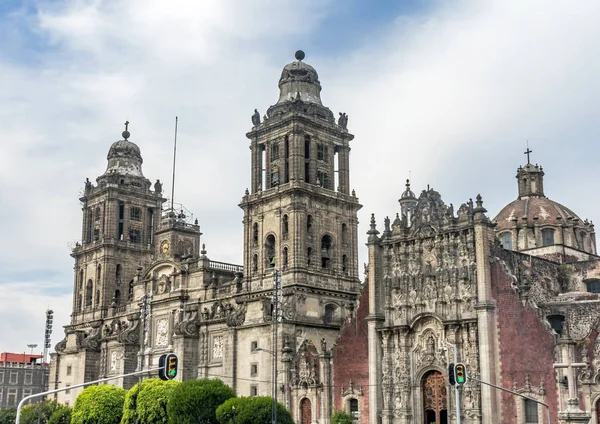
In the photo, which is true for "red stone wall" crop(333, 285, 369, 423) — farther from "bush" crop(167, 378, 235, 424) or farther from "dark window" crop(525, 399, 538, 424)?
"dark window" crop(525, 399, 538, 424)

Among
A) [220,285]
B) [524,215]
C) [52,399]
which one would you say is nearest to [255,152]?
[220,285]

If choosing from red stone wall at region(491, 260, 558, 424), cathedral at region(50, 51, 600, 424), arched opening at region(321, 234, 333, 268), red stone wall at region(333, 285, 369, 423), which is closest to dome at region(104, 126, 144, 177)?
cathedral at region(50, 51, 600, 424)

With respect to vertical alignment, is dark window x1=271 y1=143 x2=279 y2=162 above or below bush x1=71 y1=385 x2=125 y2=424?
above

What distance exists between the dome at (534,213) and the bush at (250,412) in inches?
1143

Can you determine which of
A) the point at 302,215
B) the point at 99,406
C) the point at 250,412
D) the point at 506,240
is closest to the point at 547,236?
the point at 506,240

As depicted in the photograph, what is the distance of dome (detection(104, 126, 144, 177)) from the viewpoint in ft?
360

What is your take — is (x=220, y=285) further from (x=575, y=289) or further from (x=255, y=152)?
(x=575, y=289)

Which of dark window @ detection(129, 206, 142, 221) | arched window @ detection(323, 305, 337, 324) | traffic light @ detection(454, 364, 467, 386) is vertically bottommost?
traffic light @ detection(454, 364, 467, 386)

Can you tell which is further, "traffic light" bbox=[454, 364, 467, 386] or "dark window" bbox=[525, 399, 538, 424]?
"dark window" bbox=[525, 399, 538, 424]

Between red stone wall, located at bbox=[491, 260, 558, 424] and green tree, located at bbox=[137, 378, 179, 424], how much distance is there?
2651 centimetres

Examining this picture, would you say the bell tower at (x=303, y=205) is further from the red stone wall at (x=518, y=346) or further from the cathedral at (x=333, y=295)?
the red stone wall at (x=518, y=346)

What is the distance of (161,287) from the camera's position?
90.7 metres

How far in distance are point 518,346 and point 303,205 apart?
29.2 m

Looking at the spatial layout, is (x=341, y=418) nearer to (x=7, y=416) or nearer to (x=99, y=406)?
(x=99, y=406)
